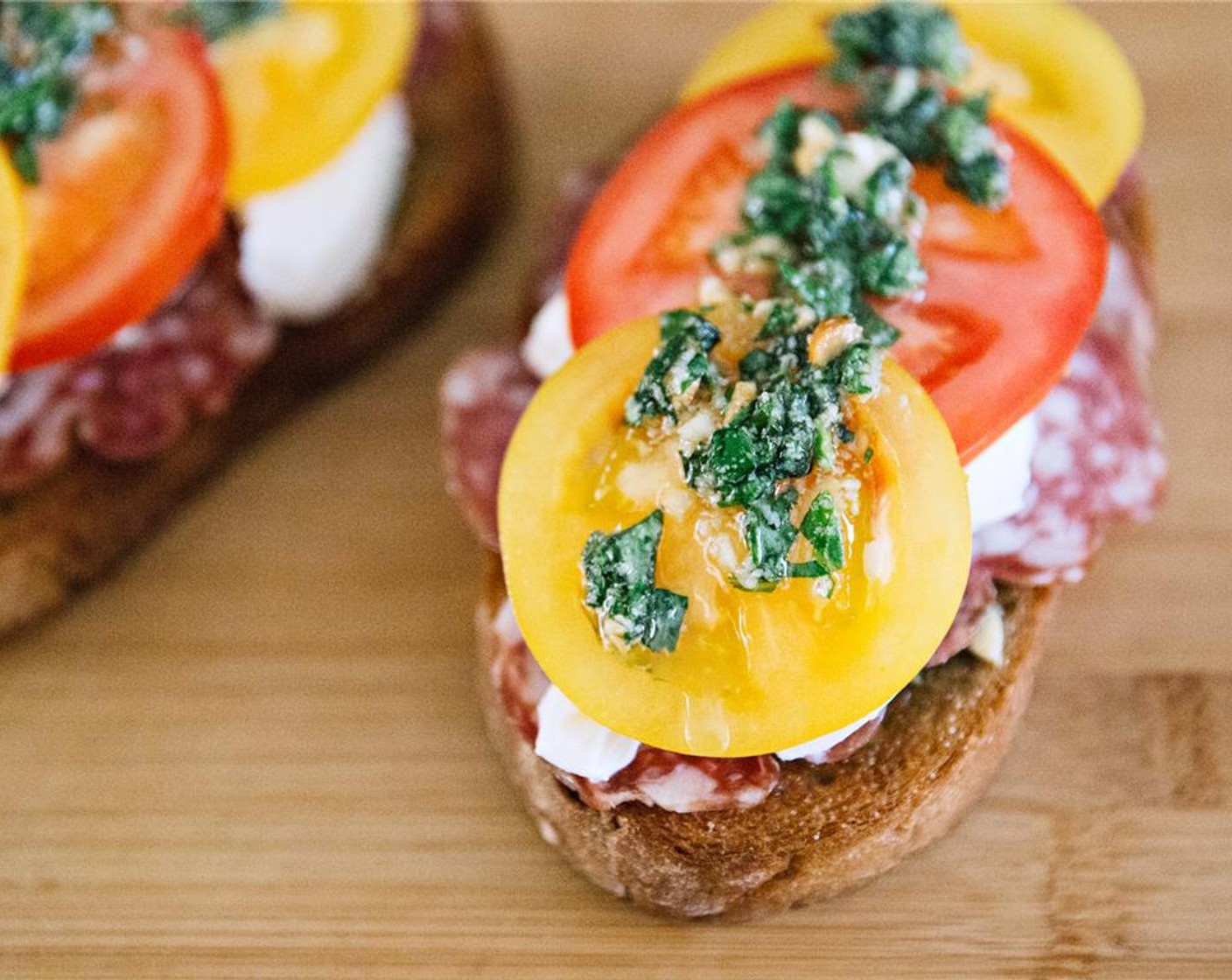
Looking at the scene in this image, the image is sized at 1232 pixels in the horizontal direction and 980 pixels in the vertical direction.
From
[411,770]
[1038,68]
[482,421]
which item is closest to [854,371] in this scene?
[482,421]

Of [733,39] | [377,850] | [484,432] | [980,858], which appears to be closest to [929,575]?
[980,858]

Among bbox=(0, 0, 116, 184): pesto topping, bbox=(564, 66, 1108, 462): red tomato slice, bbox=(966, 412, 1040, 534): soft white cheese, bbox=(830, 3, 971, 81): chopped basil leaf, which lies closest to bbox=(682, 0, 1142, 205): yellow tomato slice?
bbox=(830, 3, 971, 81): chopped basil leaf

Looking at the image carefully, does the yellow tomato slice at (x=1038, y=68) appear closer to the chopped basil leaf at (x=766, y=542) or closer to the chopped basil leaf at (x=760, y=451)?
the chopped basil leaf at (x=760, y=451)

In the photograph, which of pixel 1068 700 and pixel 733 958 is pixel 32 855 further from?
pixel 1068 700

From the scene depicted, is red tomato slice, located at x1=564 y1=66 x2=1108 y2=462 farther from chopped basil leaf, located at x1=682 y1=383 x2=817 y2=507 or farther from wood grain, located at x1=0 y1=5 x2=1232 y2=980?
wood grain, located at x1=0 y1=5 x2=1232 y2=980

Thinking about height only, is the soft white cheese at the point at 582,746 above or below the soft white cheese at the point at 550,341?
below

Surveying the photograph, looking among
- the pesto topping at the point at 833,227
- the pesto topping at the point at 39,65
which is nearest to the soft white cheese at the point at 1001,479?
the pesto topping at the point at 833,227
